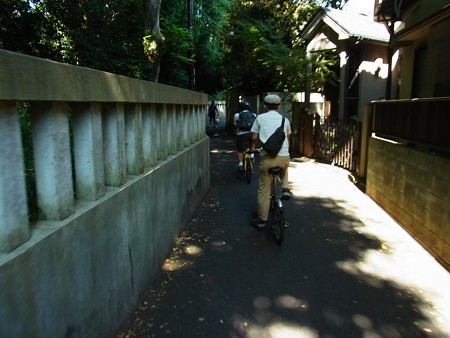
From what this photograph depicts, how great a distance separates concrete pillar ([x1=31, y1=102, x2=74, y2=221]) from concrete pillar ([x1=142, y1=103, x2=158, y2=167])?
1.70m

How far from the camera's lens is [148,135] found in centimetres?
414

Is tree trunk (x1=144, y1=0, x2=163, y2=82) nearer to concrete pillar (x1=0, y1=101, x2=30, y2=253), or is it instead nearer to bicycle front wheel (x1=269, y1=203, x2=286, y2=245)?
bicycle front wheel (x1=269, y1=203, x2=286, y2=245)

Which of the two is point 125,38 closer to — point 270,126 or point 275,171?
point 270,126

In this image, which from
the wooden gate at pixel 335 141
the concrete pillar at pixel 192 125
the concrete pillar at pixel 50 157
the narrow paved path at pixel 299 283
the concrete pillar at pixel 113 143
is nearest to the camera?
the concrete pillar at pixel 50 157

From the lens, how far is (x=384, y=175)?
6977 mm

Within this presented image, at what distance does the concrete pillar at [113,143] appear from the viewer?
3123mm

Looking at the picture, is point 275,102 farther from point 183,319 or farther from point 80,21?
point 80,21

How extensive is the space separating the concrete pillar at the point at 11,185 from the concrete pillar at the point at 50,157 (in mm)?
301

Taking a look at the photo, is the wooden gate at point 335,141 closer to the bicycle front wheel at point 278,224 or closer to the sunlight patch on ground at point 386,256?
the sunlight patch on ground at point 386,256

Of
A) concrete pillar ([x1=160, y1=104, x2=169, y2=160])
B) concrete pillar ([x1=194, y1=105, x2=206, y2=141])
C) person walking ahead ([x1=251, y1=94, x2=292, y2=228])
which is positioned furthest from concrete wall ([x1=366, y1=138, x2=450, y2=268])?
concrete pillar ([x1=194, y1=105, x2=206, y2=141])

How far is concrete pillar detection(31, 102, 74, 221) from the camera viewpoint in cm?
222

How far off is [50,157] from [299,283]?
2917mm

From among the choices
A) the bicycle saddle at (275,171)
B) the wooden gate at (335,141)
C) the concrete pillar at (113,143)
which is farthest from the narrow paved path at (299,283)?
the wooden gate at (335,141)

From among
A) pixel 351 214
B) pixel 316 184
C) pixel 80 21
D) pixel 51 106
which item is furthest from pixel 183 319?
pixel 80 21
